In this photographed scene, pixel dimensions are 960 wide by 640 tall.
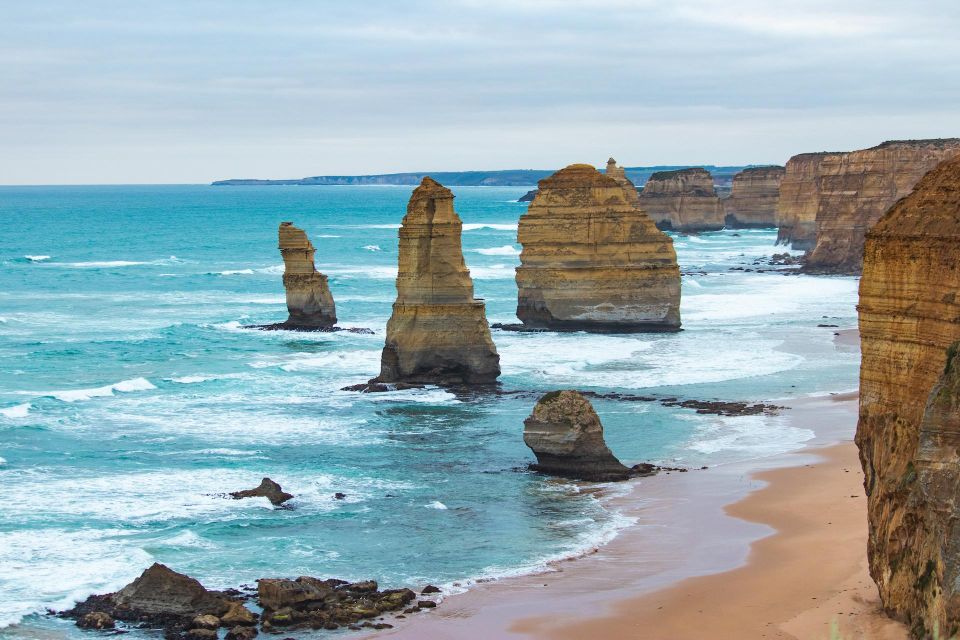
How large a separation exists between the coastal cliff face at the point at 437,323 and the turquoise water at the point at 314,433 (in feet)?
3.99

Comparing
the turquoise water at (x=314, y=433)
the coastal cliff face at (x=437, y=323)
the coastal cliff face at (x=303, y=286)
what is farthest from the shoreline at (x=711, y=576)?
the coastal cliff face at (x=303, y=286)

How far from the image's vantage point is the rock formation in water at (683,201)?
121 m

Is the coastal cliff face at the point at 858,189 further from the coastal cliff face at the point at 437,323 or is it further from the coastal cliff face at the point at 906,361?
the coastal cliff face at the point at 906,361

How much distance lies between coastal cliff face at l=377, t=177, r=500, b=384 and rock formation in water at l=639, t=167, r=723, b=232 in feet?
275

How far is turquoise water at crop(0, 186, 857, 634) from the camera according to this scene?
74.2 feet

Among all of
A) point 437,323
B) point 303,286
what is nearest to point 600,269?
point 303,286

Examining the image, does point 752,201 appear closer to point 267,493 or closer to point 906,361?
point 267,493

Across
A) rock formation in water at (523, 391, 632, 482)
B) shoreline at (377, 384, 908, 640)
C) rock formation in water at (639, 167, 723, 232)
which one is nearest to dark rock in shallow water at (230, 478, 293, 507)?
rock formation in water at (523, 391, 632, 482)

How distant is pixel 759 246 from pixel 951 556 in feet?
309

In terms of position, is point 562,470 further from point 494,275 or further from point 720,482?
point 494,275

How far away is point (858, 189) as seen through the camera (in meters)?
74.9

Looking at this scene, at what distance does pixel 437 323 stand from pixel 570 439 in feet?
37.9

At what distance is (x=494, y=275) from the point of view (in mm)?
82875

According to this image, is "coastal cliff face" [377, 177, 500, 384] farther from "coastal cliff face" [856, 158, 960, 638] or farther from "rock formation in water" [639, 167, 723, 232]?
"rock formation in water" [639, 167, 723, 232]
